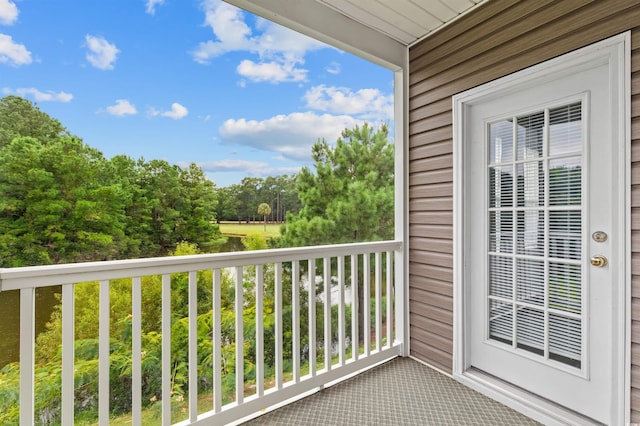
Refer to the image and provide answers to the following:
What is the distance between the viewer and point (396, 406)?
1.91 m

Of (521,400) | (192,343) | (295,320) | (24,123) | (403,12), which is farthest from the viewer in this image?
(403,12)

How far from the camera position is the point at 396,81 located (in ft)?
8.53

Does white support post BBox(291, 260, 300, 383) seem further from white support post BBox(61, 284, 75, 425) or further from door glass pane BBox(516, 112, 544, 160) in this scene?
door glass pane BBox(516, 112, 544, 160)

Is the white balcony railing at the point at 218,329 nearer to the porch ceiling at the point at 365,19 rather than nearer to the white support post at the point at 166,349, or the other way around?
the white support post at the point at 166,349

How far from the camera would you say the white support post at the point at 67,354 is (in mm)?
1350

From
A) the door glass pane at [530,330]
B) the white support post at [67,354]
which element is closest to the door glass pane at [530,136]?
the door glass pane at [530,330]

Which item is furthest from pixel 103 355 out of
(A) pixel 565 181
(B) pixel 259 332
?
(A) pixel 565 181

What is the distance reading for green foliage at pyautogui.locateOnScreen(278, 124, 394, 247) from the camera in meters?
3.14

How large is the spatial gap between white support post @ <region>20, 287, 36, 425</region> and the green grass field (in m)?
1.12

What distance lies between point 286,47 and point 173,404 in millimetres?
2925

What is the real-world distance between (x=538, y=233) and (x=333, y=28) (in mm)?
1832

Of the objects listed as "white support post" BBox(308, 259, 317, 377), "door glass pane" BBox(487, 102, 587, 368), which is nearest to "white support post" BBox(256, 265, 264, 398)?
"white support post" BBox(308, 259, 317, 377)

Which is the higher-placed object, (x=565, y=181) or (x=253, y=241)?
(x=565, y=181)

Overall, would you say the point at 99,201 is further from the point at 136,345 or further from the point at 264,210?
the point at 264,210
